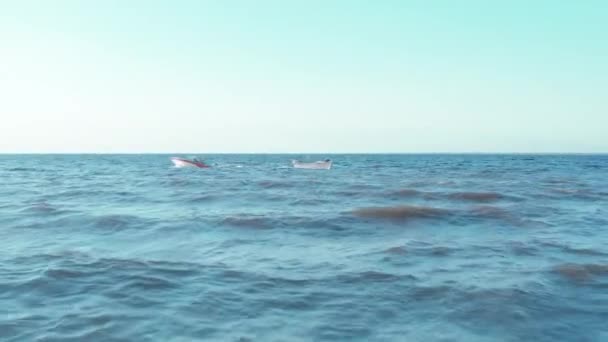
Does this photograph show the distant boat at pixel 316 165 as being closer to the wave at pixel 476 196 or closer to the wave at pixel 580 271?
the wave at pixel 476 196

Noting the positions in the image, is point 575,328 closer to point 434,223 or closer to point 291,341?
point 291,341

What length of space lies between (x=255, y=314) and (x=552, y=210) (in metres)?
14.7

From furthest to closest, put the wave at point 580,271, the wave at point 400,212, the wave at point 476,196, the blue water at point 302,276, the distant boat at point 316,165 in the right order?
the distant boat at point 316,165
the wave at point 476,196
the wave at point 400,212
the wave at point 580,271
the blue water at point 302,276

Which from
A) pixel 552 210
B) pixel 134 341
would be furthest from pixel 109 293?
pixel 552 210

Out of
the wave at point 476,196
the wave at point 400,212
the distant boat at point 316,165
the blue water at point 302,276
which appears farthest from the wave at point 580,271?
the distant boat at point 316,165

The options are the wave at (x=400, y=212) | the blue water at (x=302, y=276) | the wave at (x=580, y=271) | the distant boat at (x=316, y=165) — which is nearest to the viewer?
the blue water at (x=302, y=276)

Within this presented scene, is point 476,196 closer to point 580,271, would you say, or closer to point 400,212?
point 400,212

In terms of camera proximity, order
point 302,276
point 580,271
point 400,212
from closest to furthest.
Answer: point 302,276, point 580,271, point 400,212

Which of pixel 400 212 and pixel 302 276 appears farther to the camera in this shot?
pixel 400 212

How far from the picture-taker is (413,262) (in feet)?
29.3

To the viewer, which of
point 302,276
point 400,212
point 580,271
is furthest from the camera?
point 400,212

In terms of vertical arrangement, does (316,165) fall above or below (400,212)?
above

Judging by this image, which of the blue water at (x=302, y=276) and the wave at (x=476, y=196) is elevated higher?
the wave at (x=476, y=196)

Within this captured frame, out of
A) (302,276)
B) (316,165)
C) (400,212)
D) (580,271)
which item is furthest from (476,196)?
(316,165)
